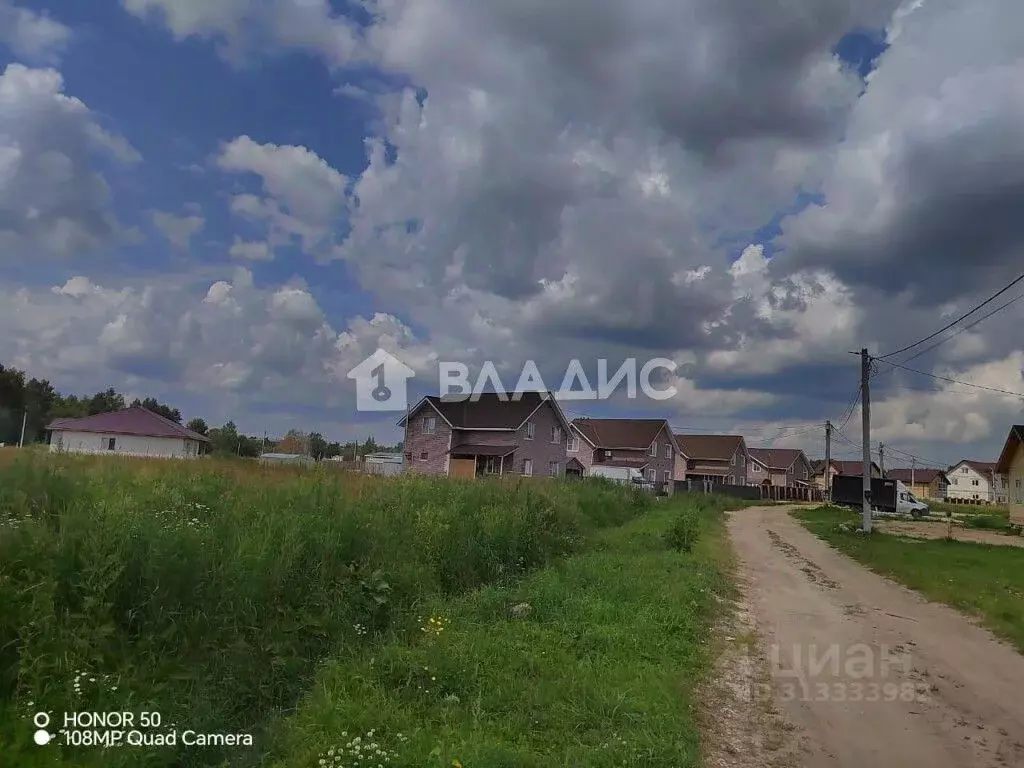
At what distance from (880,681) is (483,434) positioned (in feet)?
122

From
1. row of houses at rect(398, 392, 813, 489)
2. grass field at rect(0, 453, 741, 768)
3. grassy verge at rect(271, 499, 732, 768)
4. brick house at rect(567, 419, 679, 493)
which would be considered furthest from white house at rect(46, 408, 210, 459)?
grassy verge at rect(271, 499, 732, 768)

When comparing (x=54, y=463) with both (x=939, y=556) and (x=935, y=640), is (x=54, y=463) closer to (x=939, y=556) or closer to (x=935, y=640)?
(x=935, y=640)

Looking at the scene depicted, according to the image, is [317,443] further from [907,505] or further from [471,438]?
[907,505]

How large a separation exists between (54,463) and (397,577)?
4.88m

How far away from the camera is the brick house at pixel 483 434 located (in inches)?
1672

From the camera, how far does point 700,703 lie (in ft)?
19.5

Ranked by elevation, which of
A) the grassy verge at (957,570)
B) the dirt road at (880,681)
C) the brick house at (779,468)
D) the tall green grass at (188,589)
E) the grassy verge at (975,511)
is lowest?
A: the grassy verge at (975,511)

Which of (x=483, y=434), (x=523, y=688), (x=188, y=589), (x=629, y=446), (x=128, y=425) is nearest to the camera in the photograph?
(x=523, y=688)

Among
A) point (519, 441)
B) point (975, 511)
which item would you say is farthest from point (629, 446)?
point (975, 511)

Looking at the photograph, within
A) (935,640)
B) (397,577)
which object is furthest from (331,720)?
(935,640)

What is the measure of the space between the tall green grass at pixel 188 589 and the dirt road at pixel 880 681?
12.8 feet

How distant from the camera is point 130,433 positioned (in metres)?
43.8

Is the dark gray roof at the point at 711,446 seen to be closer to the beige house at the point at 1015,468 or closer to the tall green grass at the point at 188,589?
the beige house at the point at 1015,468

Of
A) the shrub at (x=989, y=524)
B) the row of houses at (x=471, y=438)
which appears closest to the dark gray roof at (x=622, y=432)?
the row of houses at (x=471, y=438)
